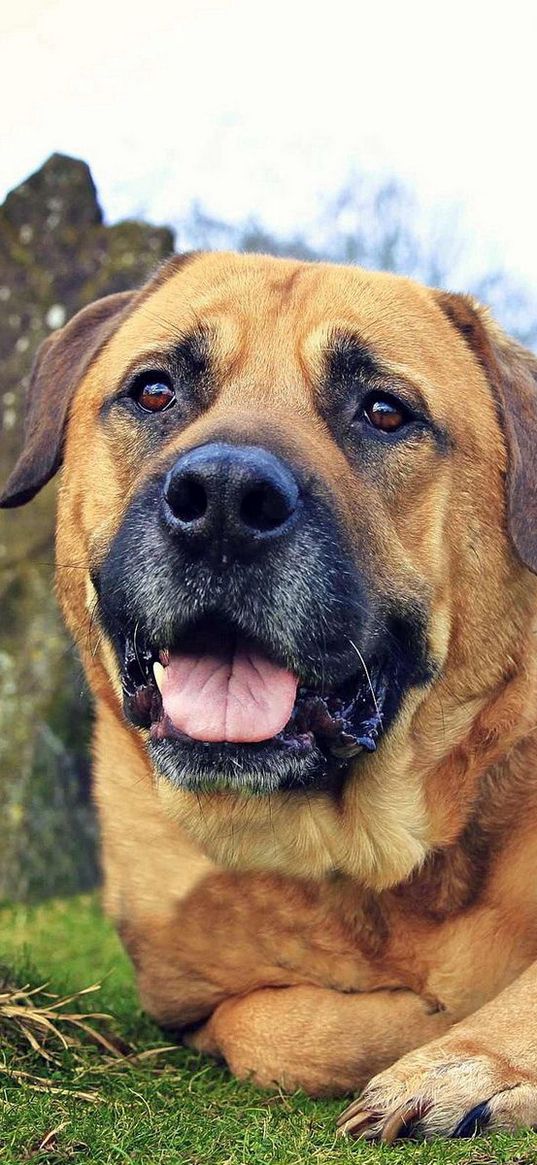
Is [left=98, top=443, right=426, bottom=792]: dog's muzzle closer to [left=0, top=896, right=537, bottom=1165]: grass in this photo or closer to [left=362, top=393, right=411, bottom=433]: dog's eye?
[left=362, top=393, right=411, bottom=433]: dog's eye

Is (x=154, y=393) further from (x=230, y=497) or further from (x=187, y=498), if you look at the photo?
(x=230, y=497)

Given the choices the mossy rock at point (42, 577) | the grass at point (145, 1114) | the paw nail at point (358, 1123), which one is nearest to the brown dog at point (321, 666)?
the paw nail at point (358, 1123)

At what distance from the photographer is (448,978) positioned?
11.1ft

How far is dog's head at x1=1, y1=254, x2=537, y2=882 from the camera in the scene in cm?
298

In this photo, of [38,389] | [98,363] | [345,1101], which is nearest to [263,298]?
[98,363]

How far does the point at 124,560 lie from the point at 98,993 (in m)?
1.84

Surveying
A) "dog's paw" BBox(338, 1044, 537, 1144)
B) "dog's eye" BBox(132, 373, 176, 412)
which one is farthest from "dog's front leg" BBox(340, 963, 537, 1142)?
"dog's eye" BBox(132, 373, 176, 412)

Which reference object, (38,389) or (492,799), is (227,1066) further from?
(38,389)

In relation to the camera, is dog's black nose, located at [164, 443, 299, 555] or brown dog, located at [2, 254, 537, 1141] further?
brown dog, located at [2, 254, 537, 1141]

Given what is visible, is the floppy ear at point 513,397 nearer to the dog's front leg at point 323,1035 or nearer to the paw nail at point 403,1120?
the dog's front leg at point 323,1035

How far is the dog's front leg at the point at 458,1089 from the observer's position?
2742 mm

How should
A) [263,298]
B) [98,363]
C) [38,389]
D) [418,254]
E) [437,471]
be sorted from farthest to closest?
[418,254]
[38,389]
[98,363]
[263,298]
[437,471]

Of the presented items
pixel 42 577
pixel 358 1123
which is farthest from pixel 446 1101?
pixel 42 577

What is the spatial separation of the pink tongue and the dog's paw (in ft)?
2.55
